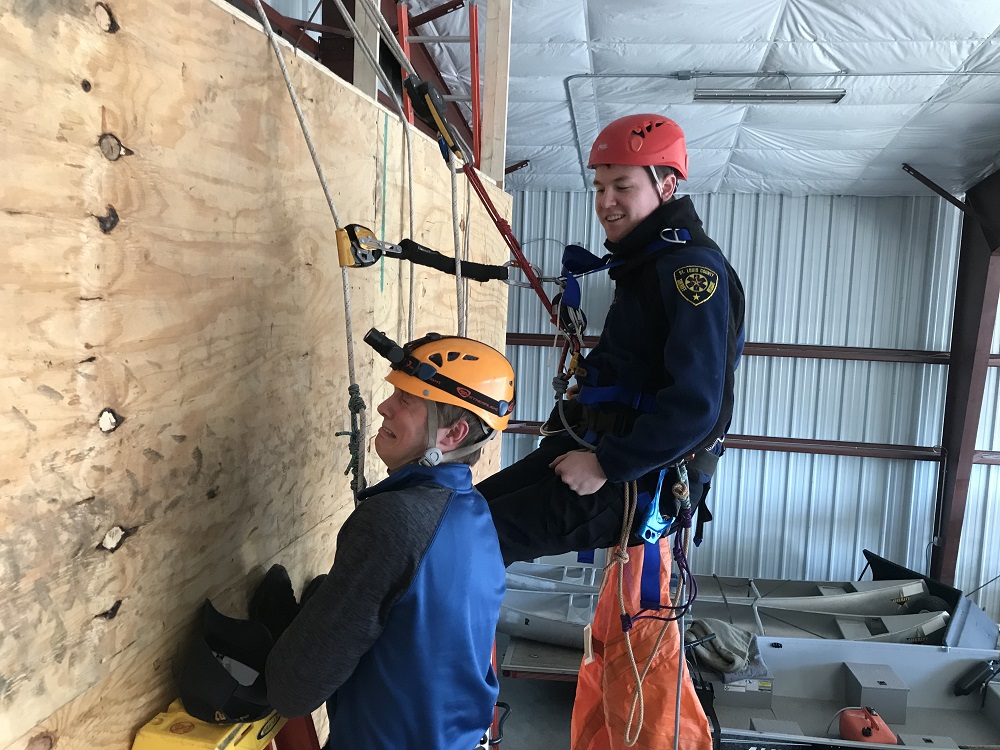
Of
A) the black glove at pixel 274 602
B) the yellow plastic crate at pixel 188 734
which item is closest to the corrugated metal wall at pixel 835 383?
the black glove at pixel 274 602

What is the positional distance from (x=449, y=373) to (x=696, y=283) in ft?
2.79

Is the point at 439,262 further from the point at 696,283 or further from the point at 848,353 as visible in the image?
the point at 848,353

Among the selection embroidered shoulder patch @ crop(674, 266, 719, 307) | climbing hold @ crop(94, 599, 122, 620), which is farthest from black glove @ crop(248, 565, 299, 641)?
embroidered shoulder patch @ crop(674, 266, 719, 307)

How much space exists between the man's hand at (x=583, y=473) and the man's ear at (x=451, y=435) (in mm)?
578

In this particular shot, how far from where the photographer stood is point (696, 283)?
2.08 meters

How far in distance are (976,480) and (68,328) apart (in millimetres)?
10121

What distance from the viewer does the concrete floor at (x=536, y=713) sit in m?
5.80

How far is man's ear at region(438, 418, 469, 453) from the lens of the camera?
5.55 feet

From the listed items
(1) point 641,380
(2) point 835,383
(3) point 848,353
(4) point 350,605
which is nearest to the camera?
(4) point 350,605

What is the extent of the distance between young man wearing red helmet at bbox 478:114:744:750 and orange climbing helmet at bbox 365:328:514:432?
55 centimetres

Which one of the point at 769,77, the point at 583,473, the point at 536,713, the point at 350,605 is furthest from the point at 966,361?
the point at 350,605

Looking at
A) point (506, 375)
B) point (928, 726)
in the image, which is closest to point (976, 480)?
point (928, 726)

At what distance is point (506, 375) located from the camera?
5.80ft

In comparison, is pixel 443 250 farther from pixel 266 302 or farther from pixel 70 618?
pixel 70 618
